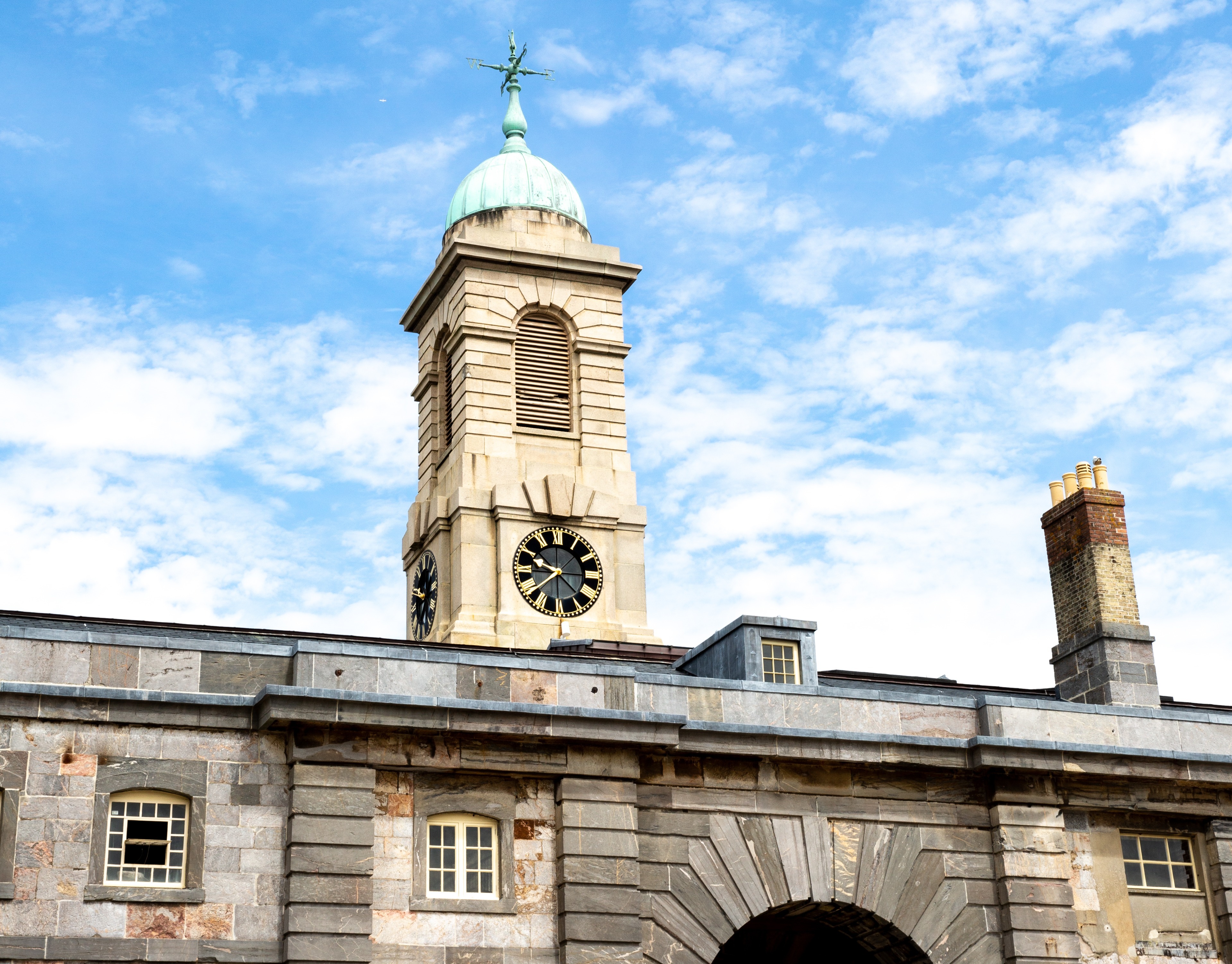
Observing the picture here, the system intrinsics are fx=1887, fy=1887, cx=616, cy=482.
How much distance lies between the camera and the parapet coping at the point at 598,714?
954 inches

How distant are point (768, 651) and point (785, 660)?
0.32 metres

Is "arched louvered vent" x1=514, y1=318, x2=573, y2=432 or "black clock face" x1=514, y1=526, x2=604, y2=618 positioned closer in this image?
"black clock face" x1=514, y1=526, x2=604, y2=618

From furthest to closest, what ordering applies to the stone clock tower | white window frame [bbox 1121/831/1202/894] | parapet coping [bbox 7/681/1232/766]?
the stone clock tower < white window frame [bbox 1121/831/1202/894] < parapet coping [bbox 7/681/1232/766]

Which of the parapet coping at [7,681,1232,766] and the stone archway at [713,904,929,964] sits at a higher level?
the parapet coping at [7,681,1232,766]

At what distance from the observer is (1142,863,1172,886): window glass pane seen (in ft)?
95.4

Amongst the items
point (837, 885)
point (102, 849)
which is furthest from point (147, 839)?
point (837, 885)

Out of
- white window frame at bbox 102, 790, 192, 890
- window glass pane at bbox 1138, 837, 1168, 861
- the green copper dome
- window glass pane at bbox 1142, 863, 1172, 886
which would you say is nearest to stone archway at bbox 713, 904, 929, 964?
window glass pane at bbox 1142, 863, 1172, 886

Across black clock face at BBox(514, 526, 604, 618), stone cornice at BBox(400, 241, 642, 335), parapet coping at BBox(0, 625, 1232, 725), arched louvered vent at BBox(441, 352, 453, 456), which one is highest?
stone cornice at BBox(400, 241, 642, 335)

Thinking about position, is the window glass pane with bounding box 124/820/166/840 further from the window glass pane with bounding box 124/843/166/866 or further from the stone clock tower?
the stone clock tower

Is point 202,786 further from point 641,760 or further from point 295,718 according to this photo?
point 641,760

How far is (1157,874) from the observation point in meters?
29.1

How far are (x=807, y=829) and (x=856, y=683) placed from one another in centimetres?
521

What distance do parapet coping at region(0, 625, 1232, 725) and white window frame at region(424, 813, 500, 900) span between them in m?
2.04

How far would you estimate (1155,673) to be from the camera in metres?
31.9
